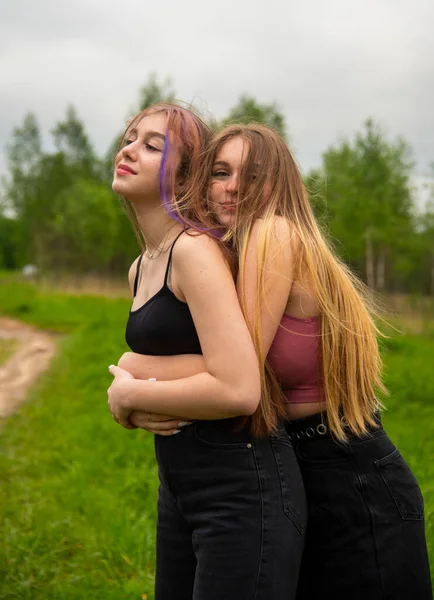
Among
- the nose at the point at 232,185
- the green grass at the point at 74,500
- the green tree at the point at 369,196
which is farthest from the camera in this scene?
the green tree at the point at 369,196

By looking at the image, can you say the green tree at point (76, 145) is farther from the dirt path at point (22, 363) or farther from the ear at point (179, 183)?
the ear at point (179, 183)

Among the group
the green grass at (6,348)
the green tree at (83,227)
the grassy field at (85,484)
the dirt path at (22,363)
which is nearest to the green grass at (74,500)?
the grassy field at (85,484)

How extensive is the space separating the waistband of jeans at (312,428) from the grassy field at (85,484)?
1.73 meters

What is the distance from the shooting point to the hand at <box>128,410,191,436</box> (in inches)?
76.1

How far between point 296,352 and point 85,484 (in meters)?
3.43

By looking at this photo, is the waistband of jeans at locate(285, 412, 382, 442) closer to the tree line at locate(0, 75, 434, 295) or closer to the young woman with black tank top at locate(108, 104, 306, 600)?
the young woman with black tank top at locate(108, 104, 306, 600)

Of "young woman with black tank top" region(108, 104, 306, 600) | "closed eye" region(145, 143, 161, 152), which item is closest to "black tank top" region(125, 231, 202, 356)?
"young woman with black tank top" region(108, 104, 306, 600)

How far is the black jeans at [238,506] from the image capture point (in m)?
1.77

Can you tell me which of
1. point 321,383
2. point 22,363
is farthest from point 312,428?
point 22,363

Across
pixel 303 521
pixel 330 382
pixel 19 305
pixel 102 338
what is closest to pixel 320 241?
pixel 330 382

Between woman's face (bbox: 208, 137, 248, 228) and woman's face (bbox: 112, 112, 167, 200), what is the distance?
0.57 feet

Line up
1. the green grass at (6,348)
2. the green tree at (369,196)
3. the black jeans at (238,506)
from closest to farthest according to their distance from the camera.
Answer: the black jeans at (238,506), the green grass at (6,348), the green tree at (369,196)

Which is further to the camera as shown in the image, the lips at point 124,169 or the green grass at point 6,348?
the green grass at point 6,348

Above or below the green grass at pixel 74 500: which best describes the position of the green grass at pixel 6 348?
below
